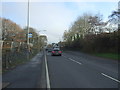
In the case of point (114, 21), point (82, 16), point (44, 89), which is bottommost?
point (44, 89)

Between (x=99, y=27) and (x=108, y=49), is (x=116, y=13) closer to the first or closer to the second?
(x=108, y=49)

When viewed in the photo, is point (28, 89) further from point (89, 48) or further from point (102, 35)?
point (89, 48)

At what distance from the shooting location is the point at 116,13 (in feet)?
91.8

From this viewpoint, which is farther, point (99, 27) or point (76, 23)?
point (76, 23)

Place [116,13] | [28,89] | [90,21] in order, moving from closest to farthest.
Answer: [28,89], [116,13], [90,21]

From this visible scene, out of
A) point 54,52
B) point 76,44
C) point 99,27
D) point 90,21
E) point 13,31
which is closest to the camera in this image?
point 54,52

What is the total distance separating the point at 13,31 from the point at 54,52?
4020 cm

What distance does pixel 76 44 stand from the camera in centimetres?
5131

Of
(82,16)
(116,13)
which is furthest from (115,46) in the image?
(82,16)

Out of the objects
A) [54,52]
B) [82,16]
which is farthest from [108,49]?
[82,16]

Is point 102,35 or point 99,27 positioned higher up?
point 99,27

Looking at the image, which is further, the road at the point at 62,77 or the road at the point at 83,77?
the road at the point at 83,77

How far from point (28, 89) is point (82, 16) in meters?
49.0

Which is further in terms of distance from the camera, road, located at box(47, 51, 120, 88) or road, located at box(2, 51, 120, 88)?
road, located at box(47, 51, 120, 88)
